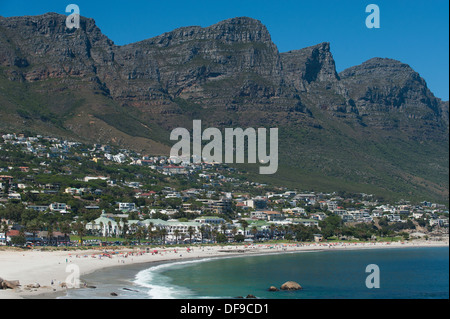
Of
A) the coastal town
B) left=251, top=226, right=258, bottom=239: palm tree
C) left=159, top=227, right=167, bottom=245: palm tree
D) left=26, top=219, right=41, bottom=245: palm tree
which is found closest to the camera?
left=26, top=219, right=41, bottom=245: palm tree

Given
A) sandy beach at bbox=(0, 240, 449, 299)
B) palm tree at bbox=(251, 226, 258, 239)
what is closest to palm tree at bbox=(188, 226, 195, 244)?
sandy beach at bbox=(0, 240, 449, 299)

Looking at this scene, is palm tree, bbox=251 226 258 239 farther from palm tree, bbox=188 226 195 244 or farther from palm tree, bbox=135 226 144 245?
palm tree, bbox=135 226 144 245

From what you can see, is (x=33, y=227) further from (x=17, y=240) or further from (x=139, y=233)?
(x=139, y=233)

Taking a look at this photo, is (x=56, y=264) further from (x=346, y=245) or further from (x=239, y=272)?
(x=346, y=245)

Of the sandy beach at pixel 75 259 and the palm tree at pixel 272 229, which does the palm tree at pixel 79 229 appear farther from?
the palm tree at pixel 272 229

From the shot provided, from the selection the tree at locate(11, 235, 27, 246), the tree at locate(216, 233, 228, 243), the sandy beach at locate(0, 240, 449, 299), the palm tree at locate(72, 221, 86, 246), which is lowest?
the sandy beach at locate(0, 240, 449, 299)

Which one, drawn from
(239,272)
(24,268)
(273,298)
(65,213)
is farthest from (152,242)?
(273,298)
